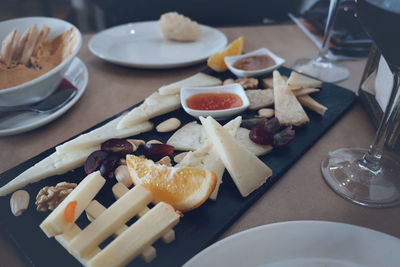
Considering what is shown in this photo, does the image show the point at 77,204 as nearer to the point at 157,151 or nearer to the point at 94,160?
the point at 94,160

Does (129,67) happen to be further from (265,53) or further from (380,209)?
(380,209)

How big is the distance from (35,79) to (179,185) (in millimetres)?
652

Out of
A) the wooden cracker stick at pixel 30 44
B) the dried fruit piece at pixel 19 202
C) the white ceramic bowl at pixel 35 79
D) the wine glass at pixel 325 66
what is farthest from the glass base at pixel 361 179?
the wooden cracker stick at pixel 30 44

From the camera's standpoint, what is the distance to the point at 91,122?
116 centimetres

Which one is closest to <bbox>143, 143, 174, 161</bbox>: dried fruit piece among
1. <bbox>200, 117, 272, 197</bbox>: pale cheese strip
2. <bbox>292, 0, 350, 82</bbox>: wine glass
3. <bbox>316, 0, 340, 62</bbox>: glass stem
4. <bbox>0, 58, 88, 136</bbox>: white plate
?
Result: <bbox>200, 117, 272, 197</bbox>: pale cheese strip

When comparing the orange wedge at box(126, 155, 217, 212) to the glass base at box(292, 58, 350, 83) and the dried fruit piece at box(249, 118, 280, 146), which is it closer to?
the dried fruit piece at box(249, 118, 280, 146)

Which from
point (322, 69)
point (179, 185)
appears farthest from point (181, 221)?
point (322, 69)

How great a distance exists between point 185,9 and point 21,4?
8.54 ft

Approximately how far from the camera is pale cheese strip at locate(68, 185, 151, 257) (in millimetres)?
651

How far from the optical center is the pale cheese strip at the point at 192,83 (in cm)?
122

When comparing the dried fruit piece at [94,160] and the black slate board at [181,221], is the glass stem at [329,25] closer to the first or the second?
the black slate board at [181,221]

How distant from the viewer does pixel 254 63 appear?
1438 mm

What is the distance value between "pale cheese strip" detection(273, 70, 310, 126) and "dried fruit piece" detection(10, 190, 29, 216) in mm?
831

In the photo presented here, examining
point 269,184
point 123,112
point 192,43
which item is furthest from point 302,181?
point 192,43
